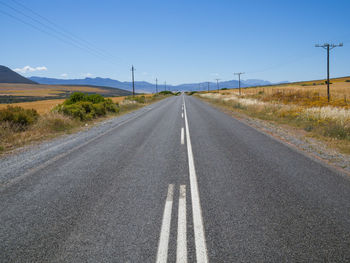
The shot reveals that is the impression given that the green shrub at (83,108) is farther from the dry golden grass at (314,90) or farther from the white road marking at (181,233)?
the dry golden grass at (314,90)

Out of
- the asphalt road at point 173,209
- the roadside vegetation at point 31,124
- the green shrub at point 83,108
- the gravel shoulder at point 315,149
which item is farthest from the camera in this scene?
the green shrub at point 83,108

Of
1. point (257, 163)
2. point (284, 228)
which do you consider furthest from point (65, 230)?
point (257, 163)

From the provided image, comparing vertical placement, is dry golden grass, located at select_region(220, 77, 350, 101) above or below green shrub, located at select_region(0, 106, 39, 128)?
above

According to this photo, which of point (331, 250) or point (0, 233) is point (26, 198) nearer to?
point (0, 233)

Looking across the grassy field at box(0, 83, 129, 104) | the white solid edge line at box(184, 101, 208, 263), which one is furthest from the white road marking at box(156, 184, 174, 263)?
the grassy field at box(0, 83, 129, 104)

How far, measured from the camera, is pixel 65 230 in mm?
3043

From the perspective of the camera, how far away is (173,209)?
3.54 m

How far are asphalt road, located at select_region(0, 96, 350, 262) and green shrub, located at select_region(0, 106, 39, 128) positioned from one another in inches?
181

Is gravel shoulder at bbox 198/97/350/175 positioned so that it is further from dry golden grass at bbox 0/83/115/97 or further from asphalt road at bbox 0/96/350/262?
dry golden grass at bbox 0/83/115/97

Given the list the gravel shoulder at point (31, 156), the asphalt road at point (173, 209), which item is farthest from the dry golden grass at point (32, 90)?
the asphalt road at point (173, 209)

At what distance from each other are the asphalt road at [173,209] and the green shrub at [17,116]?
15.1ft

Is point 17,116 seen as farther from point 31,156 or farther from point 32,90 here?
point 32,90

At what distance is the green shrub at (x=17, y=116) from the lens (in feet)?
33.3

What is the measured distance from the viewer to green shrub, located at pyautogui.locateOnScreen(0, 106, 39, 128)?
33.3 feet
